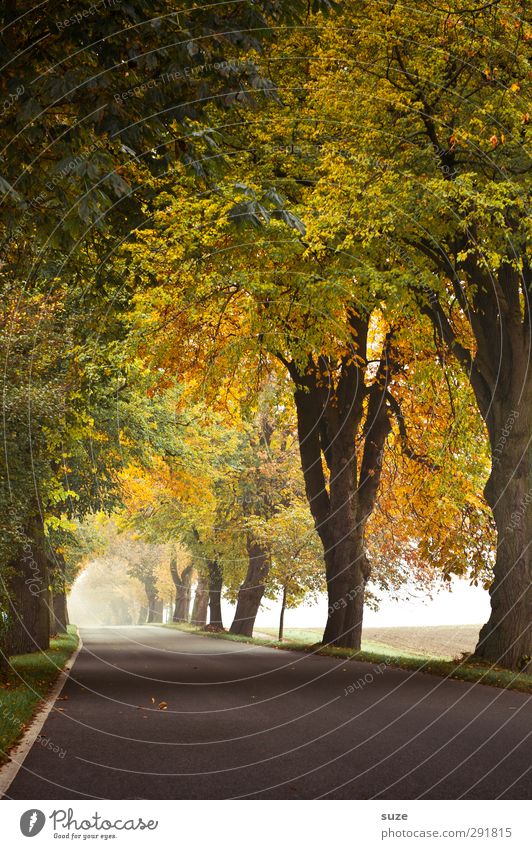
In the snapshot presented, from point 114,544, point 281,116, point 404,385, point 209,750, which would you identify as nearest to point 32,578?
point 404,385

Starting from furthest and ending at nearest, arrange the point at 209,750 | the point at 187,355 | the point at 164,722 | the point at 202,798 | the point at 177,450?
the point at 177,450, the point at 187,355, the point at 164,722, the point at 209,750, the point at 202,798

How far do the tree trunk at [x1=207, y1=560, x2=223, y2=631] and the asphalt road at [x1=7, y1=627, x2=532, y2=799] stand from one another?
90.2 ft

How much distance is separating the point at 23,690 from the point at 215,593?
105 feet

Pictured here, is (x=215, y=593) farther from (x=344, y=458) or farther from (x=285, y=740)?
(x=285, y=740)

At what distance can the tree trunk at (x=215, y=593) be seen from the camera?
44156 millimetres

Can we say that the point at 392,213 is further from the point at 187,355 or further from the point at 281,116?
the point at 187,355

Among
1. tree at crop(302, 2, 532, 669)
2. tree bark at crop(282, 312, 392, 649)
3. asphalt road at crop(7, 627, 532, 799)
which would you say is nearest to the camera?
asphalt road at crop(7, 627, 532, 799)

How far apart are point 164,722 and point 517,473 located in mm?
8596

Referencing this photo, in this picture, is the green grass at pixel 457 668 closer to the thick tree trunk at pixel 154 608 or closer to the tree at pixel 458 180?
the tree at pixel 458 180

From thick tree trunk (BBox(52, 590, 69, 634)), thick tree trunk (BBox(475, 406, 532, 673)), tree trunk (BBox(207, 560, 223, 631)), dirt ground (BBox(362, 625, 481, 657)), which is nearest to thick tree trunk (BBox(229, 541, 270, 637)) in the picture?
tree trunk (BBox(207, 560, 223, 631))

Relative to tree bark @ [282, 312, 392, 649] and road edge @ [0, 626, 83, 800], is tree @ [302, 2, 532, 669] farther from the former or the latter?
road edge @ [0, 626, 83, 800]

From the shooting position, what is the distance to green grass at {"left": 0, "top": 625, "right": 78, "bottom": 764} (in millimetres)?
9156

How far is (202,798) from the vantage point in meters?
6.38

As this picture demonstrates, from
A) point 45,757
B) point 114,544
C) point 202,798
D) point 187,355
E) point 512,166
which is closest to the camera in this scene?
point 202,798
